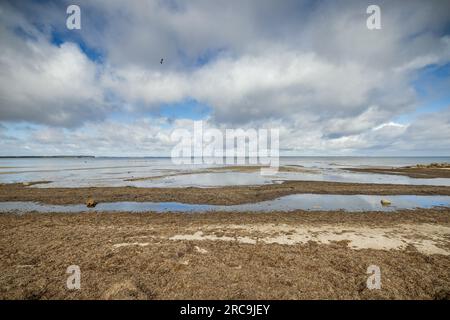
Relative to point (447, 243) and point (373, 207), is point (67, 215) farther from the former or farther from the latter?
point (373, 207)

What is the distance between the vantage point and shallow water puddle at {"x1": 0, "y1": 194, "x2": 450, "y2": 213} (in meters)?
16.4

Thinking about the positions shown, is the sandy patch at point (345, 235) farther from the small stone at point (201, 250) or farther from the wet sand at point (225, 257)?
the small stone at point (201, 250)

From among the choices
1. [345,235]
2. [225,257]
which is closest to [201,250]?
[225,257]

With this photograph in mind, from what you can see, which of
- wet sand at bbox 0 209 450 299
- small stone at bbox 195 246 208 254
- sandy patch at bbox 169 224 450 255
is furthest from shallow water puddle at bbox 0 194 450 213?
small stone at bbox 195 246 208 254

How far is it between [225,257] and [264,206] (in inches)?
410

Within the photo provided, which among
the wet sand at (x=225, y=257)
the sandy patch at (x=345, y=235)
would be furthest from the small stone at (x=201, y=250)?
the sandy patch at (x=345, y=235)

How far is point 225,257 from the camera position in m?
7.70

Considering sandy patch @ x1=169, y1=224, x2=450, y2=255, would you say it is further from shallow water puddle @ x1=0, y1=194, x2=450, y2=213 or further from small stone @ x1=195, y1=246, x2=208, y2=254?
shallow water puddle @ x1=0, y1=194, x2=450, y2=213

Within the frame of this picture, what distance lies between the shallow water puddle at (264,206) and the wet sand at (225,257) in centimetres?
340

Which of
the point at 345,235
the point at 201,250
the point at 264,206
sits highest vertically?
the point at 201,250

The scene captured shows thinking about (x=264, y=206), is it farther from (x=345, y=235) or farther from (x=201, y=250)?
(x=201, y=250)

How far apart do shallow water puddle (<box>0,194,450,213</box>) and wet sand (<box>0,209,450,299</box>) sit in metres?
3.40

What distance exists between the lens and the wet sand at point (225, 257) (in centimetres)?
567

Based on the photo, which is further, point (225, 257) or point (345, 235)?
point (345, 235)
